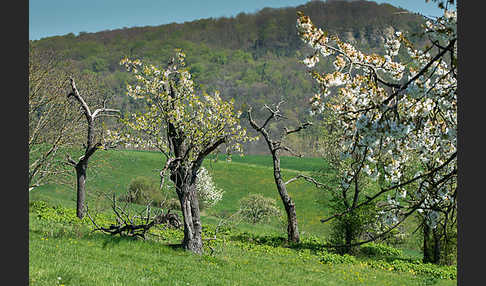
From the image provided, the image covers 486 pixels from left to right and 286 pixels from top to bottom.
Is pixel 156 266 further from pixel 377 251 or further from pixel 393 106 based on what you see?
pixel 377 251

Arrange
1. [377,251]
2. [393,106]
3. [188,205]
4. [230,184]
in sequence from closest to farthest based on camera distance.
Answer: [393,106], [188,205], [377,251], [230,184]

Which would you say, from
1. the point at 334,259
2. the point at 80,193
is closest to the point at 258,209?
the point at 334,259

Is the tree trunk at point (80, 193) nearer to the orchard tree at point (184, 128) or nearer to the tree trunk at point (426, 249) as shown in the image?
the orchard tree at point (184, 128)

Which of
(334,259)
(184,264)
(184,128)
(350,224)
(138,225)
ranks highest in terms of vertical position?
(184,128)

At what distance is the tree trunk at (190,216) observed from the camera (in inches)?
527

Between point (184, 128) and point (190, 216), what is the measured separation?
2.97 meters

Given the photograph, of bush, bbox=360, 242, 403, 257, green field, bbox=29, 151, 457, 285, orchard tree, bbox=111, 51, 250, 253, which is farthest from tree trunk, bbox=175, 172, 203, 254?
bush, bbox=360, 242, 403, 257

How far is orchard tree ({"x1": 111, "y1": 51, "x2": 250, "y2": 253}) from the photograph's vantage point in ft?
44.5

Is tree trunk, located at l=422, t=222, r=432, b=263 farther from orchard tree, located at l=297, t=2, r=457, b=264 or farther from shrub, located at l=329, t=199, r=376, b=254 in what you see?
orchard tree, located at l=297, t=2, r=457, b=264

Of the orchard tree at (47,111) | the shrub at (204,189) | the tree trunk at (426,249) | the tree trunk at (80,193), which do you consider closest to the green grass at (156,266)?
the tree trunk at (80,193)

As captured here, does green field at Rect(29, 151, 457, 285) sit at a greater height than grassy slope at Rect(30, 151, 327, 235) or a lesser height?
greater

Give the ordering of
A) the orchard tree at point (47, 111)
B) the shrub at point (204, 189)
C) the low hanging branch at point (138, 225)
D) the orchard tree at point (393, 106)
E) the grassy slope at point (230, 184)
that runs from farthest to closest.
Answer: the grassy slope at point (230, 184), the shrub at point (204, 189), the orchard tree at point (47, 111), the low hanging branch at point (138, 225), the orchard tree at point (393, 106)

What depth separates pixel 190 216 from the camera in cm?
1355

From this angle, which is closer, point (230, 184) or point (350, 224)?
point (350, 224)
